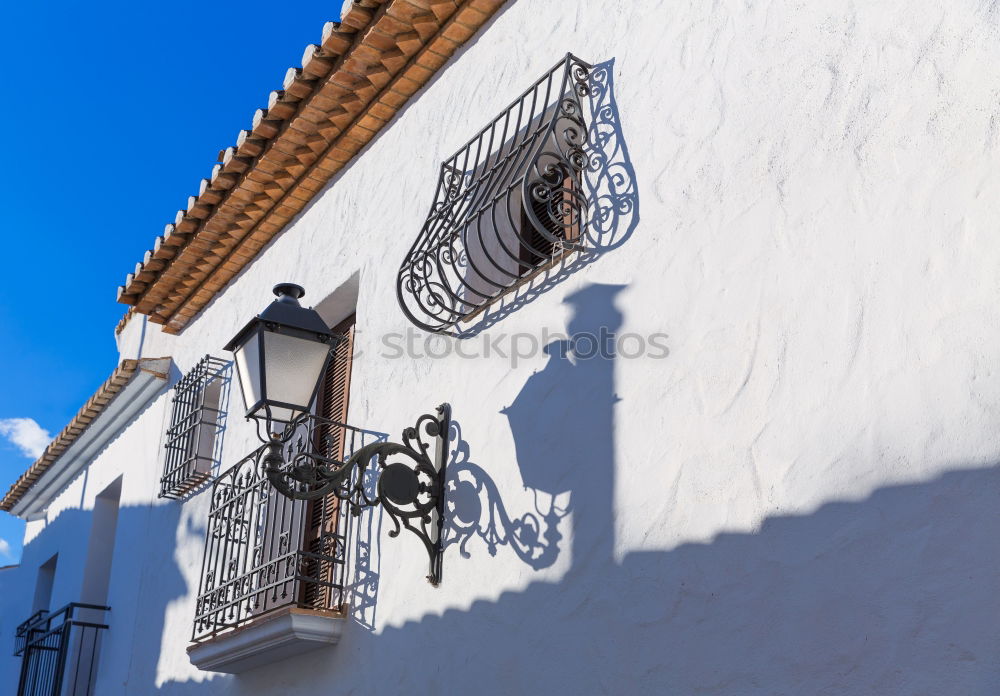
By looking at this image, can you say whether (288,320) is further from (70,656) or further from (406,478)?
(70,656)

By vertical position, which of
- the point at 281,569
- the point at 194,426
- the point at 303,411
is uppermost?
the point at 194,426

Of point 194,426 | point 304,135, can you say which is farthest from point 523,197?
point 194,426

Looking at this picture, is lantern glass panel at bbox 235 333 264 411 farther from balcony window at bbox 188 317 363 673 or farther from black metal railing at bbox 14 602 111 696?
black metal railing at bbox 14 602 111 696

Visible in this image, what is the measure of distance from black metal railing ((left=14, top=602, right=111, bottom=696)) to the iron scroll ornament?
429 centimetres

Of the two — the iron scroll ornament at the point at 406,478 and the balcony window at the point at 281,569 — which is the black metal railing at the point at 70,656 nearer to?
the balcony window at the point at 281,569

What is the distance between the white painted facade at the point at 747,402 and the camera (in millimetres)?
2908

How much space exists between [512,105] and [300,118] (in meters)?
2.07

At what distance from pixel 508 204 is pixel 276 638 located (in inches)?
88.8

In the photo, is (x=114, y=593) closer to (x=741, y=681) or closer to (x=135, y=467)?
(x=135, y=467)

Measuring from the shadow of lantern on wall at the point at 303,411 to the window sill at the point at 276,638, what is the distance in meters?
0.73

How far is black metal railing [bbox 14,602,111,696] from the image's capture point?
331 inches

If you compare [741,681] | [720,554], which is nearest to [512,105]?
[720,554]

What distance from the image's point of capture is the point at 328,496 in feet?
18.9

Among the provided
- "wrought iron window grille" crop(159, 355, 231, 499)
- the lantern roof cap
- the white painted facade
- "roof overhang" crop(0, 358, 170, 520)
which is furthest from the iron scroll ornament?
"roof overhang" crop(0, 358, 170, 520)
